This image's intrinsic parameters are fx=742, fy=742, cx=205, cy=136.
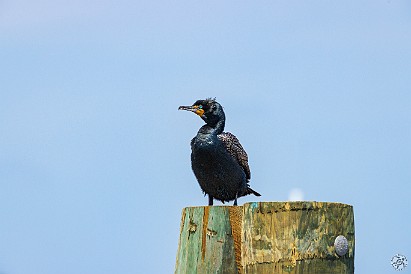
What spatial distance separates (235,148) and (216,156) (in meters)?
0.29

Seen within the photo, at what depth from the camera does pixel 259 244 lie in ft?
16.0

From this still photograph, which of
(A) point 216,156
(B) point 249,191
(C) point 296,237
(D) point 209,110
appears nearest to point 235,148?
(A) point 216,156

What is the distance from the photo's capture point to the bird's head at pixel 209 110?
7617 mm

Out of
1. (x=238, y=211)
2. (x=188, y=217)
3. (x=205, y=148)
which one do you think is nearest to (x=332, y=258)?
(x=238, y=211)

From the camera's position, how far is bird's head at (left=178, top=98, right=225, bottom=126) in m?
7.62

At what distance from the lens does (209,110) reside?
25.1 feet

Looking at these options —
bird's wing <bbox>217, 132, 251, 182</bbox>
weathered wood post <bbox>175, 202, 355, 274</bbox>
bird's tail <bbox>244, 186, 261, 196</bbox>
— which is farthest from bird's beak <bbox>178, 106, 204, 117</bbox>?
weathered wood post <bbox>175, 202, 355, 274</bbox>

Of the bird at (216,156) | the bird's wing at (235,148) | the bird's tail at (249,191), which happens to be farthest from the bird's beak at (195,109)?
the bird's tail at (249,191)

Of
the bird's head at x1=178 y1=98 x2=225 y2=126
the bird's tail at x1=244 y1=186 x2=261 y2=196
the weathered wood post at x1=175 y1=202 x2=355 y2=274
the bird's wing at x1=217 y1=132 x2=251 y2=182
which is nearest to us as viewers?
the weathered wood post at x1=175 y1=202 x2=355 y2=274

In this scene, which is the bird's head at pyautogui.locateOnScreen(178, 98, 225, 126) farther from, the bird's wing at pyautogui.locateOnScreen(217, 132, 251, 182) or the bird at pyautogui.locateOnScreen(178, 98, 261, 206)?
the bird's wing at pyautogui.locateOnScreen(217, 132, 251, 182)

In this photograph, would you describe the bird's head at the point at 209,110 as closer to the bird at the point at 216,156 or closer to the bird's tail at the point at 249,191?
the bird at the point at 216,156

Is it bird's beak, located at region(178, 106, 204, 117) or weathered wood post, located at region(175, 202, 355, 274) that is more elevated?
bird's beak, located at region(178, 106, 204, 117)

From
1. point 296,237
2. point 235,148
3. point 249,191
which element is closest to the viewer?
point 296,237

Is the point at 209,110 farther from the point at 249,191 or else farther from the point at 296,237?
the point at 296,237
